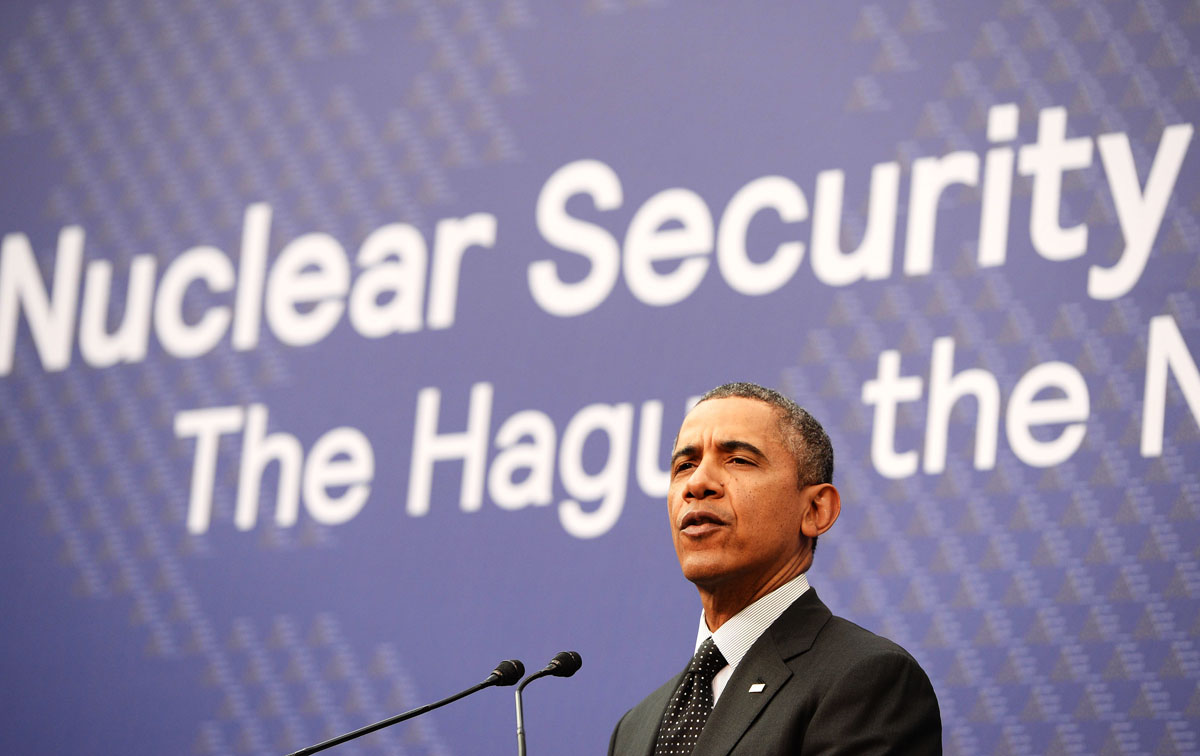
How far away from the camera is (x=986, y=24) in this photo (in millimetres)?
3074

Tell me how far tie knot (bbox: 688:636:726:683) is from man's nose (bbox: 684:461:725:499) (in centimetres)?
21

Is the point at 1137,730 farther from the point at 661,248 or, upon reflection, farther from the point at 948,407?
the point at 661,248

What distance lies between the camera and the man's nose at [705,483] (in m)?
2.09

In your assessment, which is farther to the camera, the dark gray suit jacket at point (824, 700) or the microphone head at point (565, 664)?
the microphone head at point (565, 664)

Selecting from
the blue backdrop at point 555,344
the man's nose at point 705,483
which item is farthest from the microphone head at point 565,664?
the blue backdrop at point 555,344

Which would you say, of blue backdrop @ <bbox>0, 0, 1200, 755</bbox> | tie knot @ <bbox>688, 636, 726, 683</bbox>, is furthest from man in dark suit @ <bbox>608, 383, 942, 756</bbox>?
blue backdrop @ <bbox>0, 0, 1200, 755</bbox>

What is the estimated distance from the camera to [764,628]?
2.05 meters

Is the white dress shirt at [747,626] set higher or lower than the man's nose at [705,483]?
lower

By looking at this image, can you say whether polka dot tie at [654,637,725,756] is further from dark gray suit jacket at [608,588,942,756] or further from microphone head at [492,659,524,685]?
microphone head at [492,659,524,685]

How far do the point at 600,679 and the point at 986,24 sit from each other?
5.23 feet

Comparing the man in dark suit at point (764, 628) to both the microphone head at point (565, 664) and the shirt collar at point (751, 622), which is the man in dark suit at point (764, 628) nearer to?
the shirt collar at point (751, 622)

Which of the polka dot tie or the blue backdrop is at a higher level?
the blue backdrop

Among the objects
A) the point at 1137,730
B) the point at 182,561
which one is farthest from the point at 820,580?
the point at 182,561

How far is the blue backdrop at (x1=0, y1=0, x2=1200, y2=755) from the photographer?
2.79 metres
